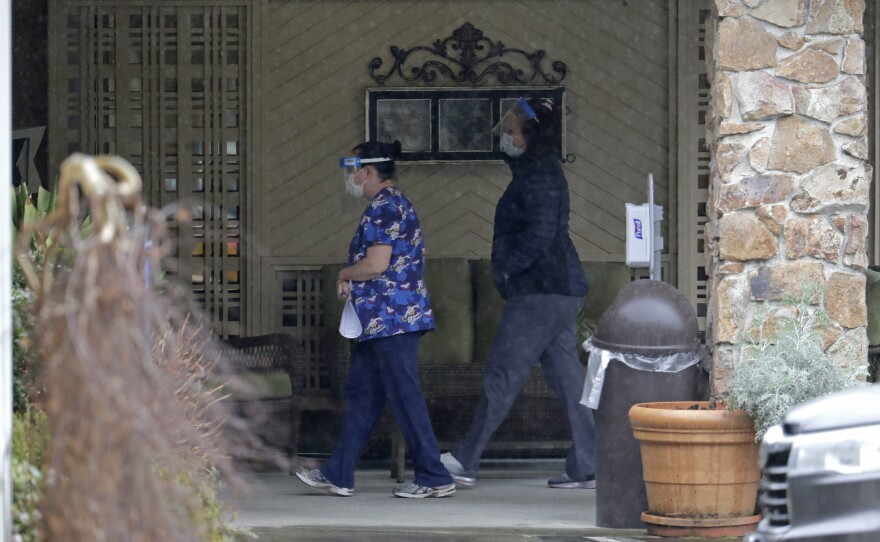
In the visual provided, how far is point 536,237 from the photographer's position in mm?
7555

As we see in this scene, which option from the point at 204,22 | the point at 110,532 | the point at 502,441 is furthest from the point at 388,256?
the point at 110,532

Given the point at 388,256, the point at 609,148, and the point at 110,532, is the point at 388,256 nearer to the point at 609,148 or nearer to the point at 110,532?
the point at 609,148

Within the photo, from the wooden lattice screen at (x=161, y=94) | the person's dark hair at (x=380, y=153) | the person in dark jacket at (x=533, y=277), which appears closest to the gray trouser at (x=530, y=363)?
the person in dark jacket at (x=533, y=277)

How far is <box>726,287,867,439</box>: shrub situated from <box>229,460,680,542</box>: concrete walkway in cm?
77

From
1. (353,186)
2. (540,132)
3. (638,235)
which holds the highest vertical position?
(540,132)

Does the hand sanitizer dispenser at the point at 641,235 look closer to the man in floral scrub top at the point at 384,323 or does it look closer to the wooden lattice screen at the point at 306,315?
the man in floral scrub top at the point at 384,323

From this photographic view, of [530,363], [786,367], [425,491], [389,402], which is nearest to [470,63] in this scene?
[530,363]

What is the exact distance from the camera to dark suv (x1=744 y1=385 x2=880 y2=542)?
149 inches

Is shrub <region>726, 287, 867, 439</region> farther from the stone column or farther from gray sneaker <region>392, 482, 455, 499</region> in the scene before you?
gray sneaker <region>392, 482, 455, 499</region>

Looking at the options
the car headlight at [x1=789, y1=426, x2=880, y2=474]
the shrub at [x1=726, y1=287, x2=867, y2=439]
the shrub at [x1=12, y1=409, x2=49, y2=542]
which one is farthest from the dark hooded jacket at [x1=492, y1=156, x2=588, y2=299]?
the car headlight at [x1=789, y1=426, x2=880, y2=474]

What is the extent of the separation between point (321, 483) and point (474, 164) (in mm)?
3160

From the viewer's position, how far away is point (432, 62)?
391 inches

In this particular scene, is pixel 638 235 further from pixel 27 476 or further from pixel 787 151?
pixel 27 476

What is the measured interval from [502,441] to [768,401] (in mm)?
3260
